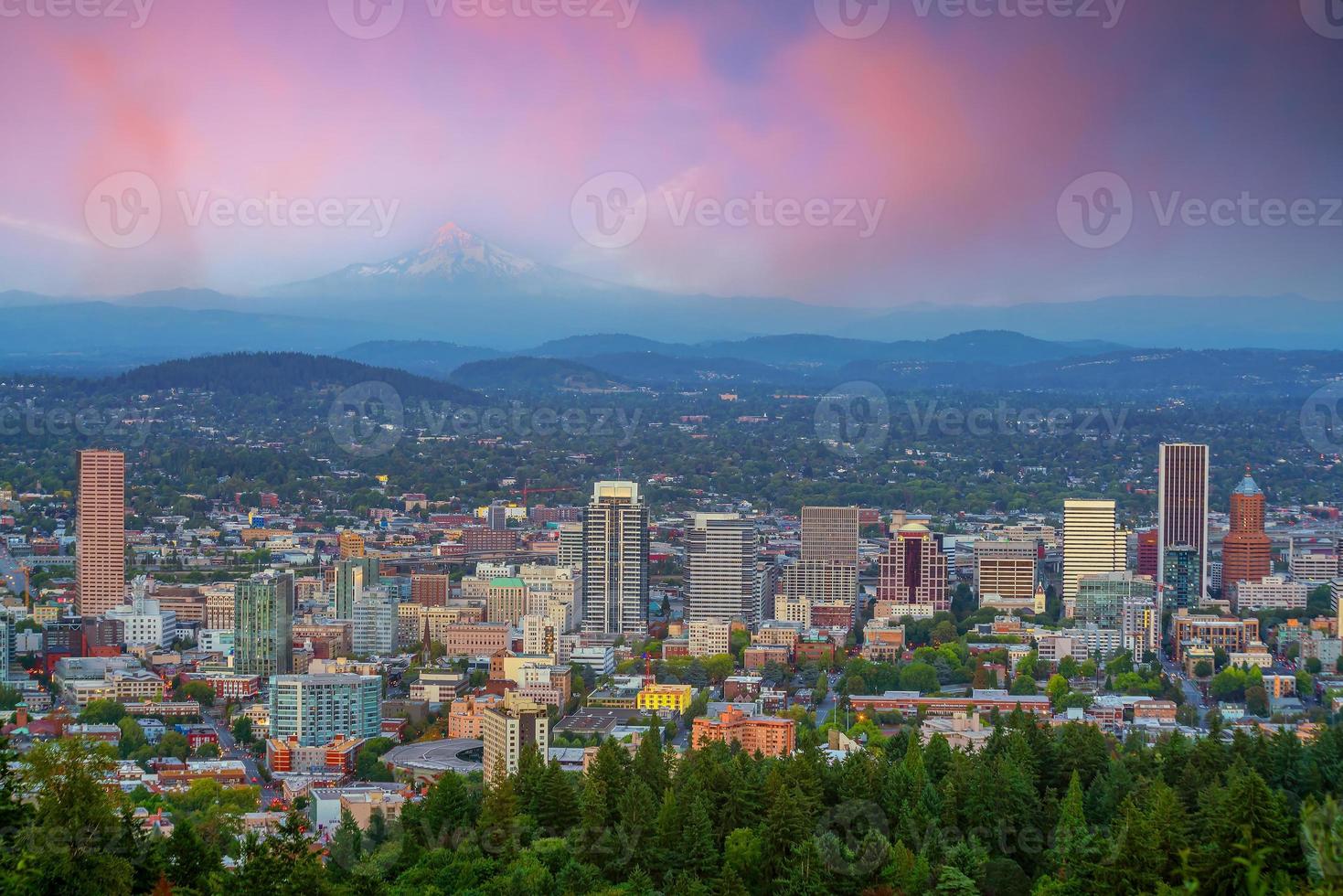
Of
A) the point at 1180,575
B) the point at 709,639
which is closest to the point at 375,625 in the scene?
the point at 709,639

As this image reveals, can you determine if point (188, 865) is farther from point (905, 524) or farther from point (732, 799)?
point (905, 524)

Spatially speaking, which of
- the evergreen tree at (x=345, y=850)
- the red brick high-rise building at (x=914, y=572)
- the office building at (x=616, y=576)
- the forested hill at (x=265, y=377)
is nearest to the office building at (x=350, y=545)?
the office building at (x=616, y=576)

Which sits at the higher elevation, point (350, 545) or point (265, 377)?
point (265, 377)

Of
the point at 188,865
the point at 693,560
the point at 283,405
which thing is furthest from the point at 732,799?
the point at 283,405

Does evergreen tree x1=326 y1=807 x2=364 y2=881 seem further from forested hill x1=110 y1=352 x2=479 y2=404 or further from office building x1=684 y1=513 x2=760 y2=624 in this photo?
forested hill x1=110 y1=352 x2=479 y2=404

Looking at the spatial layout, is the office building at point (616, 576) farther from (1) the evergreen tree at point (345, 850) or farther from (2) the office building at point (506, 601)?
(1) the evergreen tree at point (345, 850)

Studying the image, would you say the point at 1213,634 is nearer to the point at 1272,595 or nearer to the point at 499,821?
the point at 1272,595

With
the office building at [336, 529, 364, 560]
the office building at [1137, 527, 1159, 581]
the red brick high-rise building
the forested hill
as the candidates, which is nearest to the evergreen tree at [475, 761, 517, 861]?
the red brick high-rise building
